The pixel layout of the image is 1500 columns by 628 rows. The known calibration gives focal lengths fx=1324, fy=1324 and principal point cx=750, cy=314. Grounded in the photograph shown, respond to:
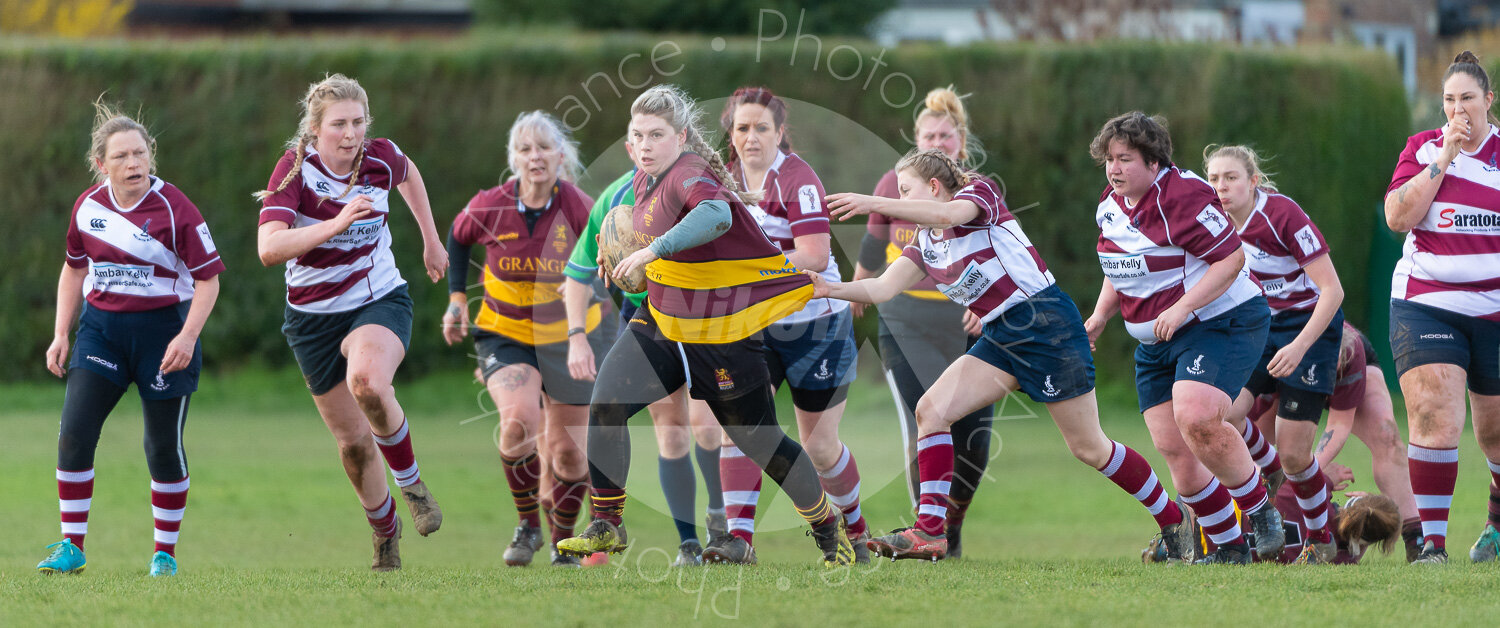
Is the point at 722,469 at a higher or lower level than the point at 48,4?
lower

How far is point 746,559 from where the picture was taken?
234 inches

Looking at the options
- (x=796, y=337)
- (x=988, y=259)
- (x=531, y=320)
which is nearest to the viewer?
(x=988, y=259)

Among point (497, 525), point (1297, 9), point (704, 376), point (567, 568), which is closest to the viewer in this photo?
point (704, 376)

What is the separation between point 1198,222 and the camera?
5.22 metres

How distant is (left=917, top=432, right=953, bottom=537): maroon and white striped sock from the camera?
17.3 feet

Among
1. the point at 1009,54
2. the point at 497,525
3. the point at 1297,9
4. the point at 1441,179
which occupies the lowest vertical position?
the point at 497,525

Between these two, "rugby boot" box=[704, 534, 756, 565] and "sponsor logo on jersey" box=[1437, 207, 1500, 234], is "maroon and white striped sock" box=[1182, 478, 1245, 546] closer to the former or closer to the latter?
"sponsor logo on jersey" box=[1437, 207, 1500, 234]

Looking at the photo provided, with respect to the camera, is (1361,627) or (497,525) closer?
(1361,627)

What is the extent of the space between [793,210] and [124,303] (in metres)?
2.93

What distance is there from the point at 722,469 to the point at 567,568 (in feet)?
2.87

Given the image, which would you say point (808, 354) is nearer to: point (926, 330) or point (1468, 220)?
point (926, 330)

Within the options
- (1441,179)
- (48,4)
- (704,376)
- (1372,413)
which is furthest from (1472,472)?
(48,4)

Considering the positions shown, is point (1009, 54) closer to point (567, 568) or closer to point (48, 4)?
point (567, 568)

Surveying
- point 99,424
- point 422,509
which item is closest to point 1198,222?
point 422,509
